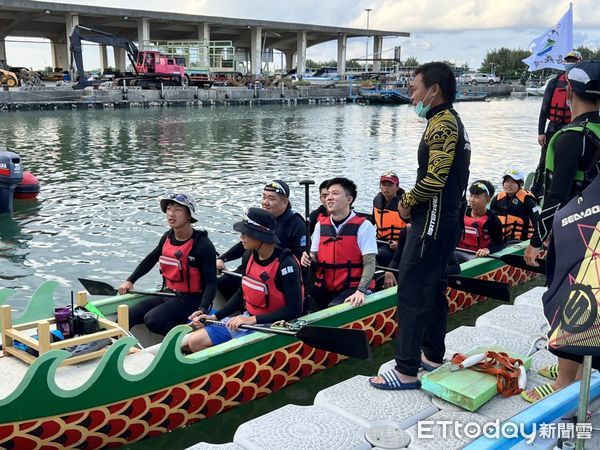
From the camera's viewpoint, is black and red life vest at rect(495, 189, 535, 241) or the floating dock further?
black and red life vest at rect(495, 189, 535, 241)

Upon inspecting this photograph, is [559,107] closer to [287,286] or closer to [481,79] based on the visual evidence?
[287,286]

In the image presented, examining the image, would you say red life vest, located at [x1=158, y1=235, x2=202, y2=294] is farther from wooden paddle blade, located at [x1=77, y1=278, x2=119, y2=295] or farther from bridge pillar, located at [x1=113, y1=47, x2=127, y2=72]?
bridge pillar, located at [x1=113, y1=47, x2=127, y2=72]

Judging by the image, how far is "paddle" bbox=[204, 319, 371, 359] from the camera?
14.4 ft

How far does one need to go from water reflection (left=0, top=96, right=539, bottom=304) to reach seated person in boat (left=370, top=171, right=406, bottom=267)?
3.13 meters

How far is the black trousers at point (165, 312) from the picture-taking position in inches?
198

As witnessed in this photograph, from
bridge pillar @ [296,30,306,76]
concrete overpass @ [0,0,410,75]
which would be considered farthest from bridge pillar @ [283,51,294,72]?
bridge pillar @ [296,30,306,76]

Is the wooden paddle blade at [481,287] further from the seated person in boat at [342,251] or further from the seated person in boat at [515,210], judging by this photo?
the seated person in boat at [515,210]

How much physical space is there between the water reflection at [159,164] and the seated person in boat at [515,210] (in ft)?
14.5

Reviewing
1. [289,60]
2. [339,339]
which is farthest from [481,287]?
[289,60]

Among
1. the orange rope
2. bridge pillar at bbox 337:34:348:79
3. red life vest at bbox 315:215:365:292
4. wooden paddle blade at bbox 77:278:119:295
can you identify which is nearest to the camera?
the orange rope

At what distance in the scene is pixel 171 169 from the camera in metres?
16.7

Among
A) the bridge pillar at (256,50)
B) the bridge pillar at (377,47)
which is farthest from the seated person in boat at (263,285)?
the bridge pillar at (377,47)

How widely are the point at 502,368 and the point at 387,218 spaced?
331cm

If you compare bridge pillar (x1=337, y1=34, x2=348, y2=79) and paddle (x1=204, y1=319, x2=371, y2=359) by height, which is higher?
bridge pillar (x1=337, y1=34, x2=348, y2=79)
